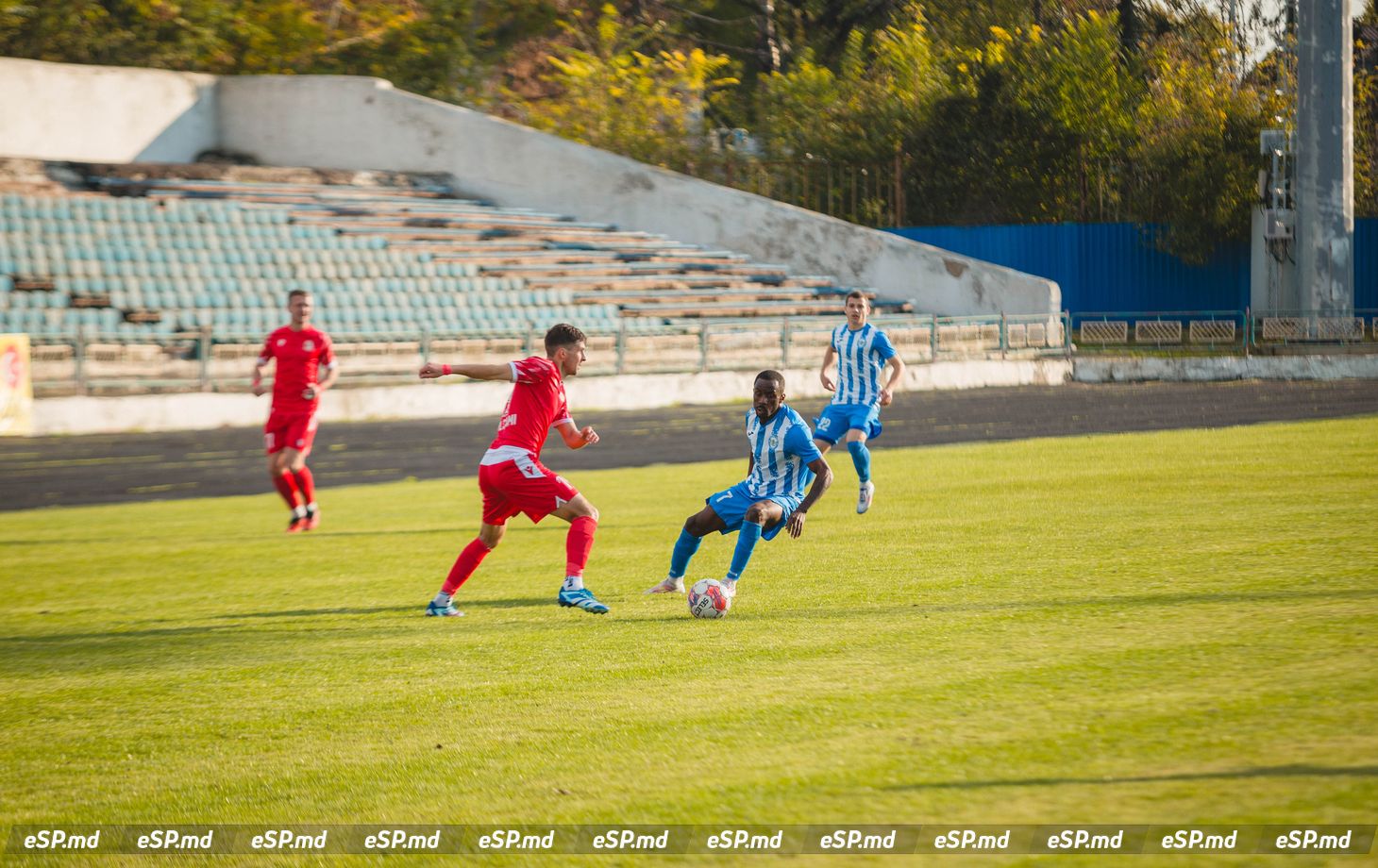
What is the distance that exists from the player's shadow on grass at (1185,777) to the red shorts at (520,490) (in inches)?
165

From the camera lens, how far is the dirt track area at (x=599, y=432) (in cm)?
1808

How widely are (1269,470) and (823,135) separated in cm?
3046

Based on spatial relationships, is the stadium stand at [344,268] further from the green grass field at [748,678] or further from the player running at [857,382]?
the green grass field at [748,678]

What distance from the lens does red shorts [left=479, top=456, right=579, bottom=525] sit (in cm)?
848

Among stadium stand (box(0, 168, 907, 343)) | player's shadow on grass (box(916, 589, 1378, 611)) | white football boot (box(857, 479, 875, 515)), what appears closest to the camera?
player's shadow on grass (box(916, 589, 1378, 611))

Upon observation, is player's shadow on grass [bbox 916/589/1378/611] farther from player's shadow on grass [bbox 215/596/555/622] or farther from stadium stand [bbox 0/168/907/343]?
stadium stand [bbox 0/168/907/343]

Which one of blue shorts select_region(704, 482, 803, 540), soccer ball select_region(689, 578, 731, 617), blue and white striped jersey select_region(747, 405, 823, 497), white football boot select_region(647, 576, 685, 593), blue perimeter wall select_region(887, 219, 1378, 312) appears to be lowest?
white football boot select_region(647, 576, 685, 593)

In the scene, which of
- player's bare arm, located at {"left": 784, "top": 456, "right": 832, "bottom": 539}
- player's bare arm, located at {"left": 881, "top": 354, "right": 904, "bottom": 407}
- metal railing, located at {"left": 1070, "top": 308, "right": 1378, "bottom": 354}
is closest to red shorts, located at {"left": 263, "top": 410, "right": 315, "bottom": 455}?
player's bare arm, located at {"left": 881, "top": 354, "right": 904, "bottom": 407}

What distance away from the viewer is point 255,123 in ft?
132

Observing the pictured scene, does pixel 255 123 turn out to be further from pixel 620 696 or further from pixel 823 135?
pixel 620 696

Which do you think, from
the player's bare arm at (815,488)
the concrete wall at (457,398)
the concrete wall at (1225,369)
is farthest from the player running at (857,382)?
the concrete wall at (1225,369)

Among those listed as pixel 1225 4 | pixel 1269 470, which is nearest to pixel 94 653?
pixel 1269 470

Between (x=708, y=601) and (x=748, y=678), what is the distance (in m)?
1.59

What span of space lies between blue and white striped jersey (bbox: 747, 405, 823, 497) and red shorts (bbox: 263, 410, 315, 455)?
6345 mm
